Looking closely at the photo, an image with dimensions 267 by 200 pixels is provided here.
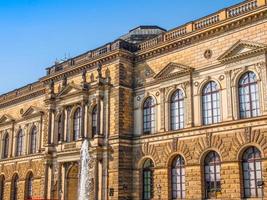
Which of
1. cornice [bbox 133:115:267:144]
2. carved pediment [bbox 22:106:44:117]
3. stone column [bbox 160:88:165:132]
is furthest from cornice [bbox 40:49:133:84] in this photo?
cornice [bbox 133:115:267:144]

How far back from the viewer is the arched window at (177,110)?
27.1 meters

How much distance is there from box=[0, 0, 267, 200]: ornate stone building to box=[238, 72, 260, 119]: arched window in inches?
2.1

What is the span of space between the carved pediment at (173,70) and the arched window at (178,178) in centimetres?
513

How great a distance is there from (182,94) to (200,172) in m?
5.04

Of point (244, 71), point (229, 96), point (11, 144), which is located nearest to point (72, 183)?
point (11, 144)

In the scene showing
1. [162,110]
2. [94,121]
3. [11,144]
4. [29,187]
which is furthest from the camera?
[11,144]

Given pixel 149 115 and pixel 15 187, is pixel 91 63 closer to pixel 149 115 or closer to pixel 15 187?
pixel 149 115

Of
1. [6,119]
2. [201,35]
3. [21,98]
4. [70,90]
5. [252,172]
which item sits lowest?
[252,172]

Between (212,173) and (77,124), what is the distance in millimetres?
11541

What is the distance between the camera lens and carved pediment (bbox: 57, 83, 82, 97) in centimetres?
3159

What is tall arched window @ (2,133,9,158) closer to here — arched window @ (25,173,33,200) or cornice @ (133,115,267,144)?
arched window @ (25,173,33,200)

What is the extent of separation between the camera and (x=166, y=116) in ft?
90.9

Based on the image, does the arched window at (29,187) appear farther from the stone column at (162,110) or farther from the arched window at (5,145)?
the stone column at (162,110)

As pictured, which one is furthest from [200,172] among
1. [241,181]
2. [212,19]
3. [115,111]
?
[212,19]
